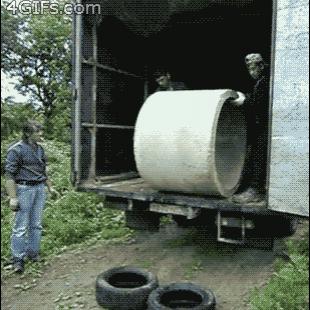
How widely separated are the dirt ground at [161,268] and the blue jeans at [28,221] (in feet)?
0.62

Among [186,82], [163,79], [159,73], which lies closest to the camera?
[163,79]

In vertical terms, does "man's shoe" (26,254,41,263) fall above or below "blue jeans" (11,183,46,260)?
below

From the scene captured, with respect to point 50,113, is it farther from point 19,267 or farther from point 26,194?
point 19,267

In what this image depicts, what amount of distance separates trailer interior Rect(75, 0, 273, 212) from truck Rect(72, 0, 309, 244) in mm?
13

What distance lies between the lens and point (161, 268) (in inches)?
172

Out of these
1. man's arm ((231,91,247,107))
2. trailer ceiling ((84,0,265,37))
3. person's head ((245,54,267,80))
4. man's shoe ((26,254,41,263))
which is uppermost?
trailer ceiling ((84,0,265,37))

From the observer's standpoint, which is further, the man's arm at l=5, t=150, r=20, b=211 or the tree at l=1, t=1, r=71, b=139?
the man's arm at l=5, t=150, r=20, b=211

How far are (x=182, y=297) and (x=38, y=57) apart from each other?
226cm

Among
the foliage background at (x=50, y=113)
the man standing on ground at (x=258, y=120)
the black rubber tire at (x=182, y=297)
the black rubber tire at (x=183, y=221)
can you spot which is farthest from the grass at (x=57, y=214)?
the black rubber tire at (x=183, y=221)

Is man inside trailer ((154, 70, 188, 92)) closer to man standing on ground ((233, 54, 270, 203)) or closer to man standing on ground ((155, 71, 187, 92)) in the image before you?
man standing on ground ((155, 71, 187, 92))

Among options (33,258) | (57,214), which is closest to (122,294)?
(33,258)

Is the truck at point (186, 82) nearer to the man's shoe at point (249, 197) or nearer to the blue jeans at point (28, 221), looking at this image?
the man's shoe at point (249, 197)

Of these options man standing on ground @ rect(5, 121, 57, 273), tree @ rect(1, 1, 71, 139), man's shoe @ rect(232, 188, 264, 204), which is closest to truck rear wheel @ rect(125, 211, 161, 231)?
man's shoe @ rect(232, 188, 264, 204)

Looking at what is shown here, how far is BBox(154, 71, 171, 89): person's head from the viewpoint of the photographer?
241 inches
